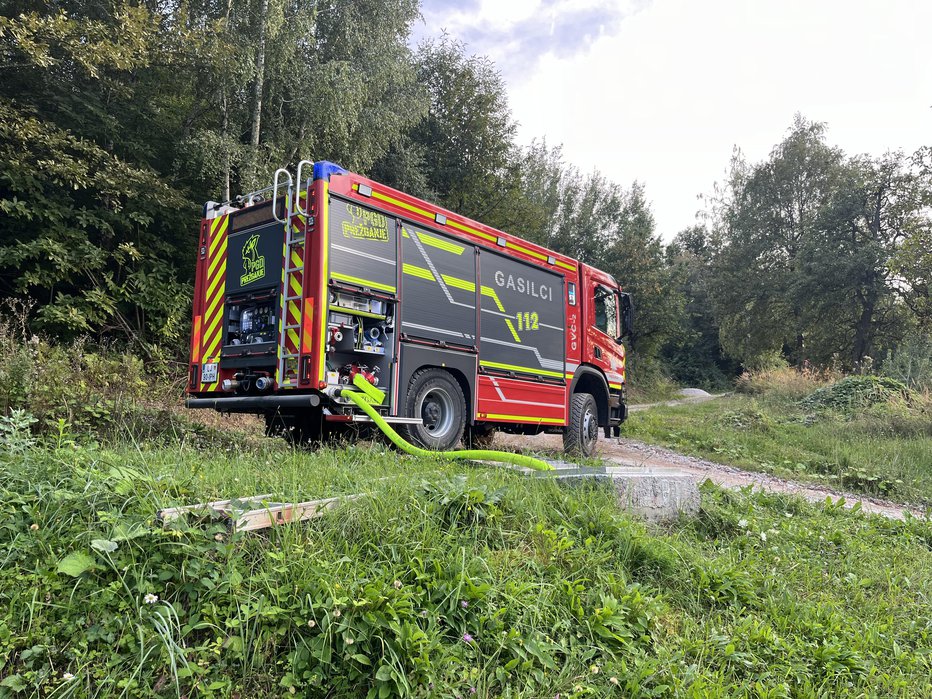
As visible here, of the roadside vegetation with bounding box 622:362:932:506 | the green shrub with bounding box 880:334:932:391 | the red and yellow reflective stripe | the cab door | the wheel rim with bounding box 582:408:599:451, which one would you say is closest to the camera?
→ the red and yellow reflective stripe

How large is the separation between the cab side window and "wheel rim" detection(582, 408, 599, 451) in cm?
159

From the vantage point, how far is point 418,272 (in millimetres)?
6723

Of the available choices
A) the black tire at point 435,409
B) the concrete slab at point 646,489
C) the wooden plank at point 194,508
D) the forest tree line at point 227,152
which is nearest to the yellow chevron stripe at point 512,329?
the black tire at point 435,409

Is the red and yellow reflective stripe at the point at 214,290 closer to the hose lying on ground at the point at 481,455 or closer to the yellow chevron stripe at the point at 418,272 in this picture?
the yellow chevron stripe at the point at 418,272

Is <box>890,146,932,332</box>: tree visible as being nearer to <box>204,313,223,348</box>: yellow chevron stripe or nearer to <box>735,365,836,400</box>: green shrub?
<box>735,365,836,400</box>: green shrub

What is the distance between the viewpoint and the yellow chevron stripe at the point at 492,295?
7609mm

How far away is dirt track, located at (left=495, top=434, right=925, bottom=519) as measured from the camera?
275 inches

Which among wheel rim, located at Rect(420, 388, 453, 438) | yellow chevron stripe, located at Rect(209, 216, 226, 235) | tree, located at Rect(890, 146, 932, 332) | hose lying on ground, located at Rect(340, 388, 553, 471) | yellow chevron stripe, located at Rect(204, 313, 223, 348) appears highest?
tree, located at Rect(890, 146, 932, 332)

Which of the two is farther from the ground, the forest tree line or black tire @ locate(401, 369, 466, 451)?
the forest tree line

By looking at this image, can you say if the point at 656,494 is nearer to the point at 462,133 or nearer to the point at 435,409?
the point at 435,409

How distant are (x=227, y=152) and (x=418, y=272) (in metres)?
7.72

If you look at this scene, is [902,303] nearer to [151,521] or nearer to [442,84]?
[442,84]

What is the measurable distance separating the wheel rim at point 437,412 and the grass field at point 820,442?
5.66 m

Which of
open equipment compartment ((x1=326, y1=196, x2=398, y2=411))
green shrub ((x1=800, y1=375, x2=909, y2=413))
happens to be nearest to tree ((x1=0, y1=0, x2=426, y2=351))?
open equipment compartment ((x1=326, y1=196, x2=398, y2=411))
